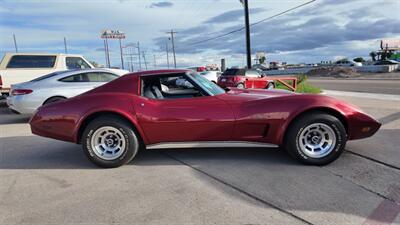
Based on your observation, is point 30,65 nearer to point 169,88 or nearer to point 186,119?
point 169,88

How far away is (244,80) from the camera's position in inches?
672

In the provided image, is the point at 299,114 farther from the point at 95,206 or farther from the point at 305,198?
the point at 95,206

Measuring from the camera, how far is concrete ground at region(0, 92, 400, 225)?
3033 mm

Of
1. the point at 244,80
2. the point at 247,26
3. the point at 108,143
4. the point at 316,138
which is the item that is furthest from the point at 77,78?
the point at 247,26

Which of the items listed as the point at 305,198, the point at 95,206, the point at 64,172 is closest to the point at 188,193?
the point at 95,206

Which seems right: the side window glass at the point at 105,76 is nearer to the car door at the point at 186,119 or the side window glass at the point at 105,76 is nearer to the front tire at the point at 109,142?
the front tire at the point at 109,142

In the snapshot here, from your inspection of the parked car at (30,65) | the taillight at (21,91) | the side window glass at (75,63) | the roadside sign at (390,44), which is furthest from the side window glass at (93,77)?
the roadside sign at (390,44)

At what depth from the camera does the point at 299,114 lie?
4156 millimetres

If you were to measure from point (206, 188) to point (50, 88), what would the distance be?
20.0 ft

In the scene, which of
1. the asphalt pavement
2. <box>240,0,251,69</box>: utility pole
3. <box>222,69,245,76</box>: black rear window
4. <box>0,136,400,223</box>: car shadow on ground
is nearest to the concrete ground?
<box>0,136,400,223</box>: car shadow on ground

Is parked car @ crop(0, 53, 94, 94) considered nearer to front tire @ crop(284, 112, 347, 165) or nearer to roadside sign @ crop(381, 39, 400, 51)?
front tire @ crop(284, 112, 347, 165)

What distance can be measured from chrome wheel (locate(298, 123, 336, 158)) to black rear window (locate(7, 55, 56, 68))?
1019cm

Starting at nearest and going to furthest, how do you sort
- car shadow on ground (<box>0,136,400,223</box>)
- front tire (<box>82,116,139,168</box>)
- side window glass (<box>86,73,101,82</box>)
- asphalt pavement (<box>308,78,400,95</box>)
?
car shadow on ground (<box>0,136,400,223</box>) < front tire (<box>82,116,139,168</box>) < side window glass (<box>86,73,101,82</box>) < asphalt pavement (<box>308,78,400,95</box>)

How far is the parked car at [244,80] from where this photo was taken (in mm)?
16172
